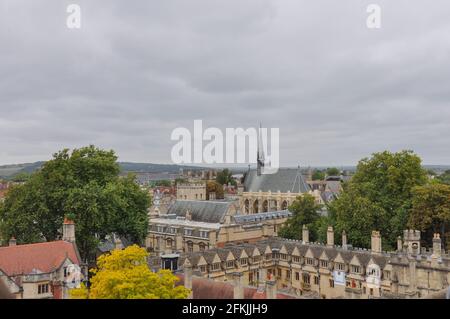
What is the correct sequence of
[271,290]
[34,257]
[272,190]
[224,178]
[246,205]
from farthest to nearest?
1. [224,178]
2. [246,205]
3. [272,190]
4. [34,257]
5. [271,290]

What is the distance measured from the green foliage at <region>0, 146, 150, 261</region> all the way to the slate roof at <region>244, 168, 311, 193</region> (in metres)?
44.0

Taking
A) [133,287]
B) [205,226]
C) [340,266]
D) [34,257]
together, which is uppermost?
[133,287]

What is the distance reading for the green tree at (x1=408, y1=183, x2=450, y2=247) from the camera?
37.4m

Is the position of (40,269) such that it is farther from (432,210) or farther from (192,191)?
(192,191)

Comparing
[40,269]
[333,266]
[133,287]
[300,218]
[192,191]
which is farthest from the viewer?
[192,191]

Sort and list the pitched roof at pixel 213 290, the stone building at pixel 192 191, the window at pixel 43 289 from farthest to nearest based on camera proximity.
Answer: the stone building at pixel 192 191, the window at pixel 43 289, the pitched roof at pixel 213 290

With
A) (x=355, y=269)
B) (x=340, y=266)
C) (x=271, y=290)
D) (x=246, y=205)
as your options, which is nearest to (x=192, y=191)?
(x=246, y=205)

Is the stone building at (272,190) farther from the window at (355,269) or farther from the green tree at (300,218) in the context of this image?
the window at (355,269)

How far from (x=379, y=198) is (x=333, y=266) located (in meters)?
12.1

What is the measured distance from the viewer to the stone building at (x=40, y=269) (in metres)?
24.3

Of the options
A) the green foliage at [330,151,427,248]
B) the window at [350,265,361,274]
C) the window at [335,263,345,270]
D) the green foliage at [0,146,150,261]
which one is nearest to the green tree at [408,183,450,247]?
the green foliage at [330,151,427,248]

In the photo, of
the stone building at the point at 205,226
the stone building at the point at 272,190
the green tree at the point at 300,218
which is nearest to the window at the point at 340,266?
the green tree at the point at 300,218

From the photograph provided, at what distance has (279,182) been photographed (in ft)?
269
